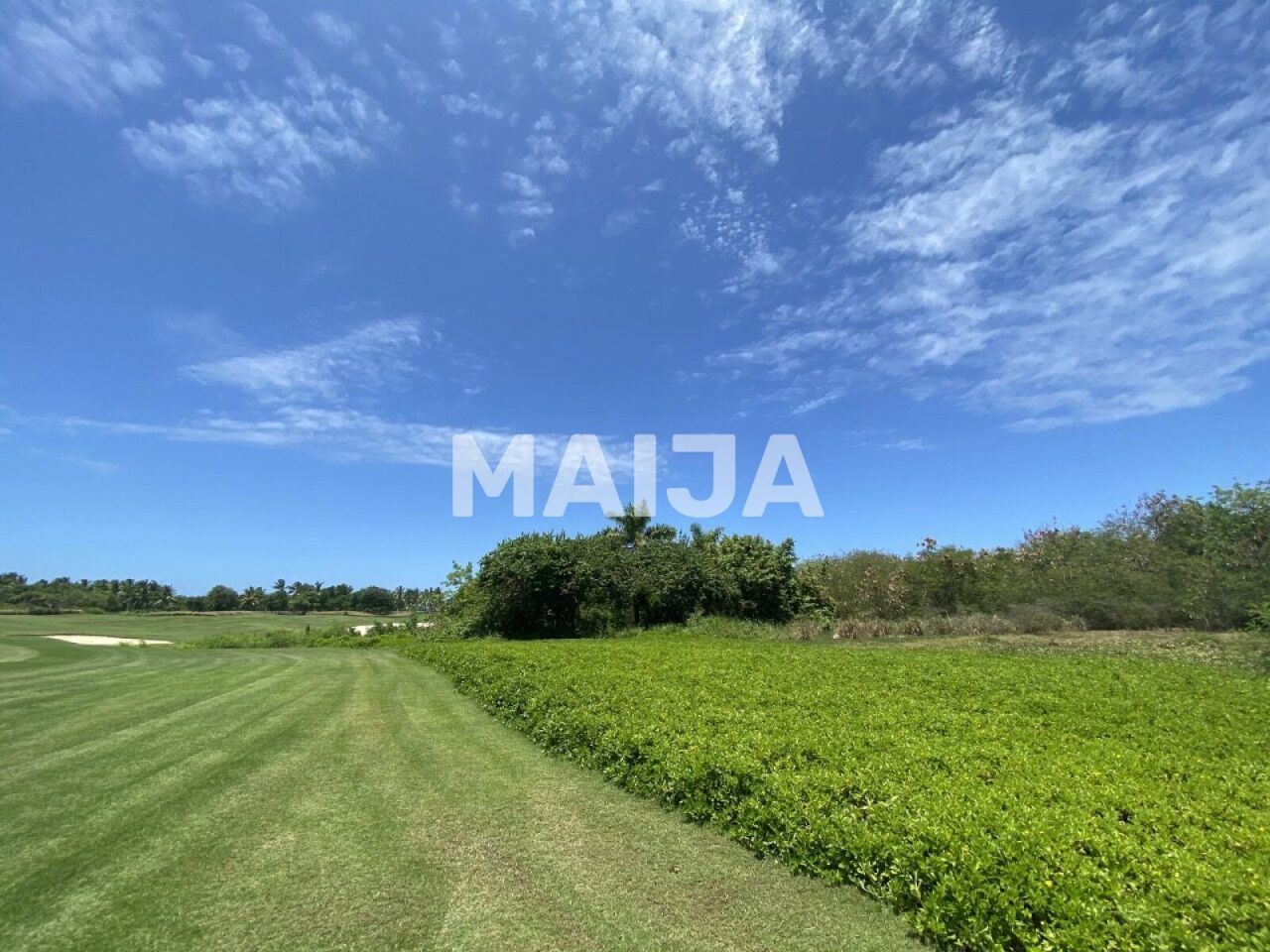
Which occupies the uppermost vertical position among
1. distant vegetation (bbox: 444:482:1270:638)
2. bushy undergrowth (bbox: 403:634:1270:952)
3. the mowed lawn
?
distant vegetation (bbox: 444:482:1270:638)

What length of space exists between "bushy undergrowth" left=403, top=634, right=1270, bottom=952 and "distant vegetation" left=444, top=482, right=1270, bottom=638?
1429 centimetres

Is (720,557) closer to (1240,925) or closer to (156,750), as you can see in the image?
(156,750)

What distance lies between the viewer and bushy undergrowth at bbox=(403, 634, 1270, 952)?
8.69 feet

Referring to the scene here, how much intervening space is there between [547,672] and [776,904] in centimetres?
709

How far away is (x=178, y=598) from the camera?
229 feet

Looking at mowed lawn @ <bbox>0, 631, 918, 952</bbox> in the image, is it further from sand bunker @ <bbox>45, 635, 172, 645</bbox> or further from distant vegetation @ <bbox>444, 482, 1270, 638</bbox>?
sand bunker @ <bbox>45, 635, 172, 645</bbox>

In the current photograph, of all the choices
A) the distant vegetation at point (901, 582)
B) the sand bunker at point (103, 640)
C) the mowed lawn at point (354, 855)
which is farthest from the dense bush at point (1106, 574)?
the sand bunker at point (103, 640)

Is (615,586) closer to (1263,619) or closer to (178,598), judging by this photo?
(1263,619)

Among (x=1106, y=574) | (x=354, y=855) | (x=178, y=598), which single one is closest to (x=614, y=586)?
(x=1106, y=574)

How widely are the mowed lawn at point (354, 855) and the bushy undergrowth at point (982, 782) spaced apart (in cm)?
33

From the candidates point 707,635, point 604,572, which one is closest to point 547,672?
point 707,635

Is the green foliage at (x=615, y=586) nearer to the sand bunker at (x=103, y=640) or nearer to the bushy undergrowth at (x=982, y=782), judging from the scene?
the sand bunker at (x=103, y=640)

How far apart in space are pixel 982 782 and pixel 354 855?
4.50m

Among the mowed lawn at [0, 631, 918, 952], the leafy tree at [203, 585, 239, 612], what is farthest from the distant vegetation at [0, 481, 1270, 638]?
the leafy tree at [203, 585, 239, 612]
